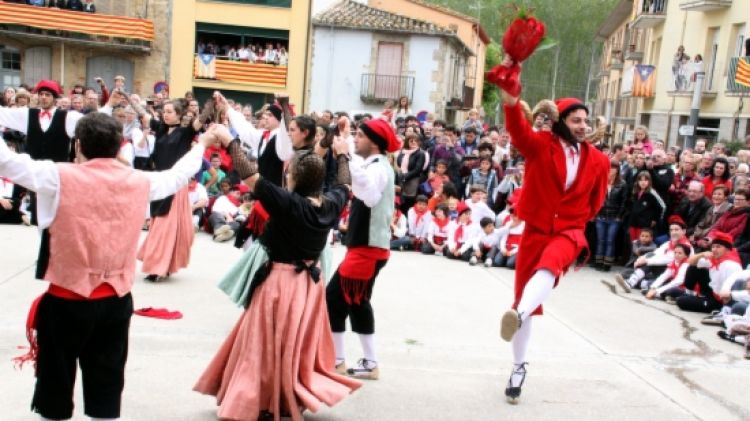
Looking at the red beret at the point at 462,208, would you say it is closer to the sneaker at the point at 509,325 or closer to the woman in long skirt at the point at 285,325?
the sneaker at the point at 509,325

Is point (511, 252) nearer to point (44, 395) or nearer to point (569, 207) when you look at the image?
point (569, 207)

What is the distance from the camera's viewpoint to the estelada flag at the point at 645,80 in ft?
89.6

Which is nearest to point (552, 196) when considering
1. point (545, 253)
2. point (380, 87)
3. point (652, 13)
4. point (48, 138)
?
point (545, 253)

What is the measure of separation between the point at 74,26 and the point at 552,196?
25108 millimetres

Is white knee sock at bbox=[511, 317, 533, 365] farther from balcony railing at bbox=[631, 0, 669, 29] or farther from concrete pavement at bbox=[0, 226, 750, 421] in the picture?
balcony railing at bbox=[631, 0, 669, 29]

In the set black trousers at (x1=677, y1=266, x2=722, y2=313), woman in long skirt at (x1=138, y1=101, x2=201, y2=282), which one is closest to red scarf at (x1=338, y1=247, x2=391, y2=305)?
woman in long skirt at (x1=138, y1=101, x2=201, y2=282)

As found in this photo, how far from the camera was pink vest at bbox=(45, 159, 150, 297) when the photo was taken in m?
3.16

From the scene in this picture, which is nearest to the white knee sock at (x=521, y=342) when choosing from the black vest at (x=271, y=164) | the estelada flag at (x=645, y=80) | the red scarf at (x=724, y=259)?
the black vest at (x=271, y=164)

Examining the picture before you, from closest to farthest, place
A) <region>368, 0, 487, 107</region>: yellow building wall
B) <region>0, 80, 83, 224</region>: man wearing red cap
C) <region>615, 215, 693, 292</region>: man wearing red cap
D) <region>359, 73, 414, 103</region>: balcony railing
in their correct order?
<region>0, 80, 83, 224</region>: man wearing red cap < <region>615, 215, 693, 292</region>: man wearing red cap < <region>359, 73, 414, 103</region>: balcony railing < <region>368, 0, 487, 107</region>: yellow building wall

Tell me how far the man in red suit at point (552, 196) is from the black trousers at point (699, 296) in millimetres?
4138

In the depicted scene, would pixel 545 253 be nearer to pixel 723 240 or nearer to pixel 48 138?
pixel 723 240

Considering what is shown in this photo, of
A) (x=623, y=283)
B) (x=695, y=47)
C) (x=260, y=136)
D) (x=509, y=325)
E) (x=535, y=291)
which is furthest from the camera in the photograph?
(x=695, y=47)

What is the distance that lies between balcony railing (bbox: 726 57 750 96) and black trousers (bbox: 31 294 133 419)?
55.0ft

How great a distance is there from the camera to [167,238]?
7.49 metres
